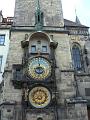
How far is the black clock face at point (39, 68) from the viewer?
59.4 feet

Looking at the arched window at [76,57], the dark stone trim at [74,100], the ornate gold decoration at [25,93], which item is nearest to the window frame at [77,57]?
the arched window at [76,57]

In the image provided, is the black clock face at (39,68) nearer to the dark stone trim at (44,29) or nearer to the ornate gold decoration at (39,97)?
the ornate gold decoration at (39,97)

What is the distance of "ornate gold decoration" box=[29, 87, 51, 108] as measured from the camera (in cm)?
1727

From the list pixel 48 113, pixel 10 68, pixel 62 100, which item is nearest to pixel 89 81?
pixel 62 100

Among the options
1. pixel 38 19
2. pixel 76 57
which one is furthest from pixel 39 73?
pixel 76 57

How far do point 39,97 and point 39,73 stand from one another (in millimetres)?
1687

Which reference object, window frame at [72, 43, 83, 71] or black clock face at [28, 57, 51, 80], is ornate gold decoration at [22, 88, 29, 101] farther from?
window frame at [72, 43, 83, 71]

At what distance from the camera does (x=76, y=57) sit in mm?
23000

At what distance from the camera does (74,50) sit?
2355cm

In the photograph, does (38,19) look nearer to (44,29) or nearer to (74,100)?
(44,29)

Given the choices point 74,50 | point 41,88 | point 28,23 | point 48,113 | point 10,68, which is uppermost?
→ point 28,23

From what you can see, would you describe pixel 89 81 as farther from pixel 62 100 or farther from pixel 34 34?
pixel 34 34

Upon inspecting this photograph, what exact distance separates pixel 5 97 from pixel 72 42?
29.2ft

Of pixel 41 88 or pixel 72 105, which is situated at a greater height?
pixel 41 88
